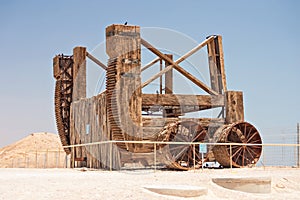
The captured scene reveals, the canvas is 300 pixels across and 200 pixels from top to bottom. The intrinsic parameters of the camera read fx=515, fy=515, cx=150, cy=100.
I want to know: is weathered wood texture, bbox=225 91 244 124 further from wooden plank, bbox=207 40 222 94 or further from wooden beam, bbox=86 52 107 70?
wooden beam, bbox=86 52 107 70

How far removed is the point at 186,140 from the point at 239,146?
226 cm

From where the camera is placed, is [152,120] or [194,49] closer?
[152,120]

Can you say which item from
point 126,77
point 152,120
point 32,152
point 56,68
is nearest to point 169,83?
point 152,120

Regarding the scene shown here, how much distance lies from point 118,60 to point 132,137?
9.96 ft

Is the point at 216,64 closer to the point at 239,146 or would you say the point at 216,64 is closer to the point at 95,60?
the point at 239,146

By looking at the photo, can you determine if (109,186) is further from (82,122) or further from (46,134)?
(46,134)

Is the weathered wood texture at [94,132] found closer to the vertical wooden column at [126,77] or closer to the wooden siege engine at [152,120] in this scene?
the wooden siege engine at [152,120]

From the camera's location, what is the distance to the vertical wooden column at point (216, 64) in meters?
24.3

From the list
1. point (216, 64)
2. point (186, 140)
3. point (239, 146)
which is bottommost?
point (239, 146)

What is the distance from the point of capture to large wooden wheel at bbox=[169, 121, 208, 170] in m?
20.1

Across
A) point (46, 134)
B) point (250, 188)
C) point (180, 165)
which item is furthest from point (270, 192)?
point (46, 134)

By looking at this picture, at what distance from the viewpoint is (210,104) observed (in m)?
23.0

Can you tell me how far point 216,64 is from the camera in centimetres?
2478

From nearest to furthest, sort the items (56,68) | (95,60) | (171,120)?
(171,120), (95,60), (56,68)
